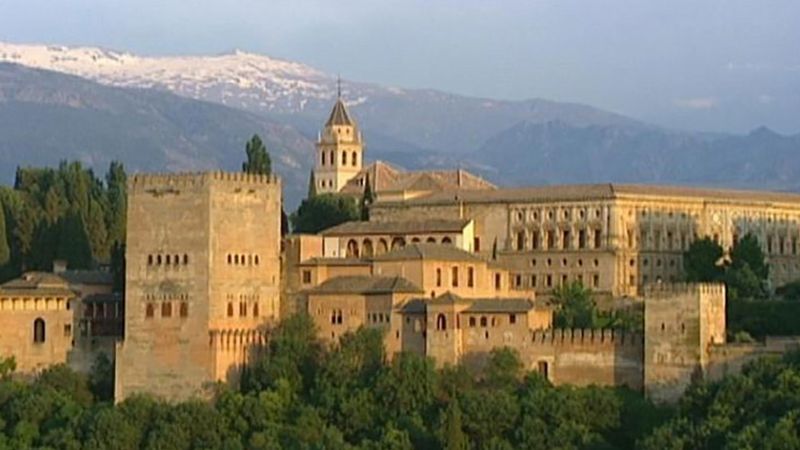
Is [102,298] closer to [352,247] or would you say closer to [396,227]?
[352,247]

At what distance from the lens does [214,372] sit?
54031 mm

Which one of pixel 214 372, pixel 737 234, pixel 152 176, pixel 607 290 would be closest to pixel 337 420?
pixel 214 372

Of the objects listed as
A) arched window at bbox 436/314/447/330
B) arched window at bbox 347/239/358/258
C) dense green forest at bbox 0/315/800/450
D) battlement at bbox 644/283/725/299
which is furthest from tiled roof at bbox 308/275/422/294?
battlement at bbox 644/283/725/299

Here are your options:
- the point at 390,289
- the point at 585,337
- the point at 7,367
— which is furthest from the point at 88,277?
the point at 585,337

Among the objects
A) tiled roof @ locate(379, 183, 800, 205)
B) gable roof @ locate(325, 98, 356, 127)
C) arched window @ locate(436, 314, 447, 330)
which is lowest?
arched window @ locate(436, 314, 447, 330)

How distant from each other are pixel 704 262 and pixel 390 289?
38.1 ft

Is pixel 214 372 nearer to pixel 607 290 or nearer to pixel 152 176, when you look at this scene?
pixel 152 176

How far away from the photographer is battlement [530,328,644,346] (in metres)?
50.7

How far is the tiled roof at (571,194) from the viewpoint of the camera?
65.2 m

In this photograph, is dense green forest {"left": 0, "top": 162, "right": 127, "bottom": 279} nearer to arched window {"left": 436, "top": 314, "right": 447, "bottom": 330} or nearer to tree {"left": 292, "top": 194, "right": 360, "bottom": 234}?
tree {"left": 292, "top": 194, "right": 360, "bottom": 234}

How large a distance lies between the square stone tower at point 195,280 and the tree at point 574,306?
24.7ft

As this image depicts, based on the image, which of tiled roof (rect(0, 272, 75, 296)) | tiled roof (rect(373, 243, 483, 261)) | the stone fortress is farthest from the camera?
tiled roof (rect(0, 272, 75, 296))

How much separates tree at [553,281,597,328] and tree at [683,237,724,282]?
118 inches

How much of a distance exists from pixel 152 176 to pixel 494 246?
13.9 m
